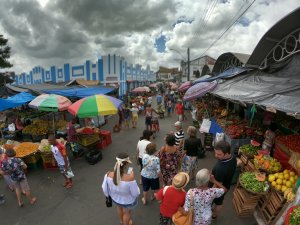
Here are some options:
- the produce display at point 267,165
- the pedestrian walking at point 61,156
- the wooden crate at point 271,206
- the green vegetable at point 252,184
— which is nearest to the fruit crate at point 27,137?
the pedestrian walking at point 61,156

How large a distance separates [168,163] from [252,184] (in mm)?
1845

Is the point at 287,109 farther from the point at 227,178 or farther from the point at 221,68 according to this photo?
the point at 221,68

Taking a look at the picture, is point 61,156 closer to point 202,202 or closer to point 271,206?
point 202,202

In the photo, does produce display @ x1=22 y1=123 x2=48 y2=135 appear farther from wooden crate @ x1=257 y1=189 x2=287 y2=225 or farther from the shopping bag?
wooden crate @ x1=257 y1=189 x2=287 y2=225

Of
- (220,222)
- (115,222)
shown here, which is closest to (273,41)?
(220,222)

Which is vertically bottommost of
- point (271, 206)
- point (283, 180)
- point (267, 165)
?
point (271, 206)

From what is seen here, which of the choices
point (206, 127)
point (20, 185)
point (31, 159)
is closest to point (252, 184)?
point (206, 127)

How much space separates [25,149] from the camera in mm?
6941

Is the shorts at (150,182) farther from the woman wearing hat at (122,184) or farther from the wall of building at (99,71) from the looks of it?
the wall of building at (99,71)

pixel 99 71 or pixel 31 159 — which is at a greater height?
pixel 99 71

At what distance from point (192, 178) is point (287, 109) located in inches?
132

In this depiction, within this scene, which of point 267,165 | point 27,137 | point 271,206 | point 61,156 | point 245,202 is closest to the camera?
point 271,206

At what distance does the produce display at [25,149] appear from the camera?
663 centimetres

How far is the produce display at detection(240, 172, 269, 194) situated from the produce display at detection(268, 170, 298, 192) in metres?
0.17
